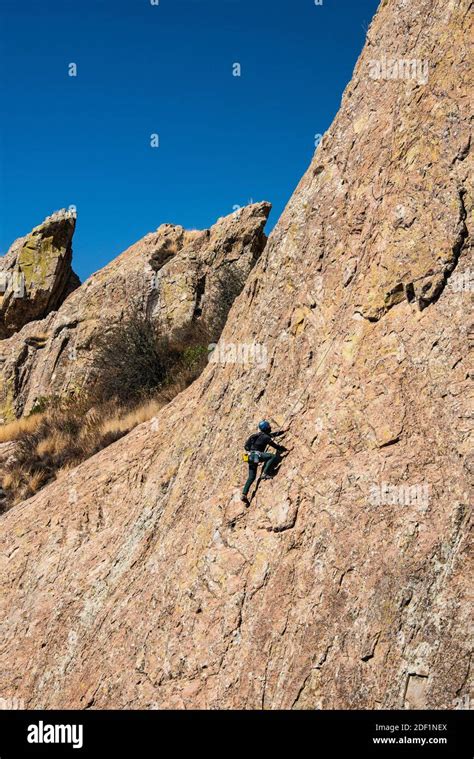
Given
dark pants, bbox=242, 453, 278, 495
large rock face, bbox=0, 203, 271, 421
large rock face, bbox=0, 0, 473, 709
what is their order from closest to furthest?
1. large rock face, bbox=0, 0, 473, 709
2. dark pants, bbox=242, 453, 278, 495
3. large rock face, bbox=0, 203, 271, 421

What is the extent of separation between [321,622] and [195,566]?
2.07 metres

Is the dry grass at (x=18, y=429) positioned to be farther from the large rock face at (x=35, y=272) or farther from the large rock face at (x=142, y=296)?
the large rock face at (x=35, y=272)

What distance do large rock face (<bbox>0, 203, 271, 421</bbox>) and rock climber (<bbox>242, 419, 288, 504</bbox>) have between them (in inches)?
565

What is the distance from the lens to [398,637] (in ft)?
19.7

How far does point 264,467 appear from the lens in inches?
308

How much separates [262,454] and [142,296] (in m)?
17.0

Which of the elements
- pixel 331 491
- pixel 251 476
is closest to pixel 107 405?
pixel 251 476

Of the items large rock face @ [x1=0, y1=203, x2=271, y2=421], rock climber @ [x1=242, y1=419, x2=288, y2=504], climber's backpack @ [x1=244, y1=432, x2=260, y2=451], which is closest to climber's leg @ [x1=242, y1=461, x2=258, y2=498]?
rock climber @ [x1=242, y1=419, x2=288, y2=504]

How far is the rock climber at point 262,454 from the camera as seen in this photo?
25.5ft

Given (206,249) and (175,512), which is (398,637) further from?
(206,249)

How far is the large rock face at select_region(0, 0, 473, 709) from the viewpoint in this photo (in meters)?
6.17

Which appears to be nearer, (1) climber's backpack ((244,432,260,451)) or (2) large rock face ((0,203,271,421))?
(1) climber's backpack ((244,432,260,451))

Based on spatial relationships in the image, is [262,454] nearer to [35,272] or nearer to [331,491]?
[331,491]

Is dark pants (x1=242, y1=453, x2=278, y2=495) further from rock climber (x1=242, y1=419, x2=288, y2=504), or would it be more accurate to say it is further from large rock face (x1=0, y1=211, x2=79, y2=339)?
large rock face (x1=0, y1=211, x2=79, y2=339)
